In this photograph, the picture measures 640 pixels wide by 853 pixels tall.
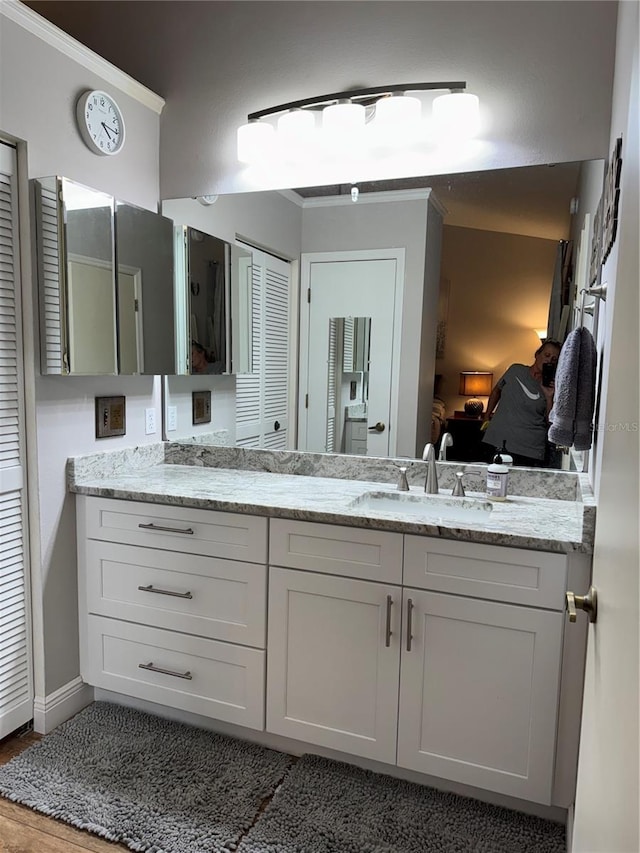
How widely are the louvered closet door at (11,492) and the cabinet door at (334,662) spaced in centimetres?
88

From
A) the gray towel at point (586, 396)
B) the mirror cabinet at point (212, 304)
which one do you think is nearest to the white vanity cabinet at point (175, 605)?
the mirror cabinet at point (212, 304)

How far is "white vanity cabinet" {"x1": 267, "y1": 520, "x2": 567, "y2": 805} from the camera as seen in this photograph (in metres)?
1.62

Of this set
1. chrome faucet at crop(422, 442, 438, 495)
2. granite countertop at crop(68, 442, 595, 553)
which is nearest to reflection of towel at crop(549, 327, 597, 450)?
granite countertop at crop(68, 442, 595, 553)

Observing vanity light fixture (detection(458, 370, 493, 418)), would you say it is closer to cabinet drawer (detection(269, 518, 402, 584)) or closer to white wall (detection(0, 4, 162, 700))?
cabinet drawer (detection(269, 518, 402, 584))

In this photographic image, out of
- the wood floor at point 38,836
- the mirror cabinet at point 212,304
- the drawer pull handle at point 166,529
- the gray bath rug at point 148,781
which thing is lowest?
the wood floor at point 38,836

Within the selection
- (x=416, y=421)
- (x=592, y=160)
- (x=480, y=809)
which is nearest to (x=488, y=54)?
(x=592, y=160)

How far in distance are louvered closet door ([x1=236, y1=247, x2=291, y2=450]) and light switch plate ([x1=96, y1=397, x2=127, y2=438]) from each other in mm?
481

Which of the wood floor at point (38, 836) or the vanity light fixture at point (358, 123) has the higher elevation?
the vanity light fixture at point (358, 123)

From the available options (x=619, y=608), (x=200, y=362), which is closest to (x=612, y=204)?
(x=619, y=608)

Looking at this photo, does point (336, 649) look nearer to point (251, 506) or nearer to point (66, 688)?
point (251, 506)

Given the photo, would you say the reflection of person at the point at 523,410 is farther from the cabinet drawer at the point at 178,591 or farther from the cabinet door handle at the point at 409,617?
the cabinet drawer at the point at 178,591

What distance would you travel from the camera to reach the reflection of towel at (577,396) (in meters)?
1.75

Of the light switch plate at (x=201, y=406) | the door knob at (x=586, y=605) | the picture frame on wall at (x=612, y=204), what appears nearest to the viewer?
the door knob at (x=586, y=605)

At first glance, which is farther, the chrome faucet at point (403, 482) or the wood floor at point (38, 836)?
the chrome faucet at point (403, 482)
